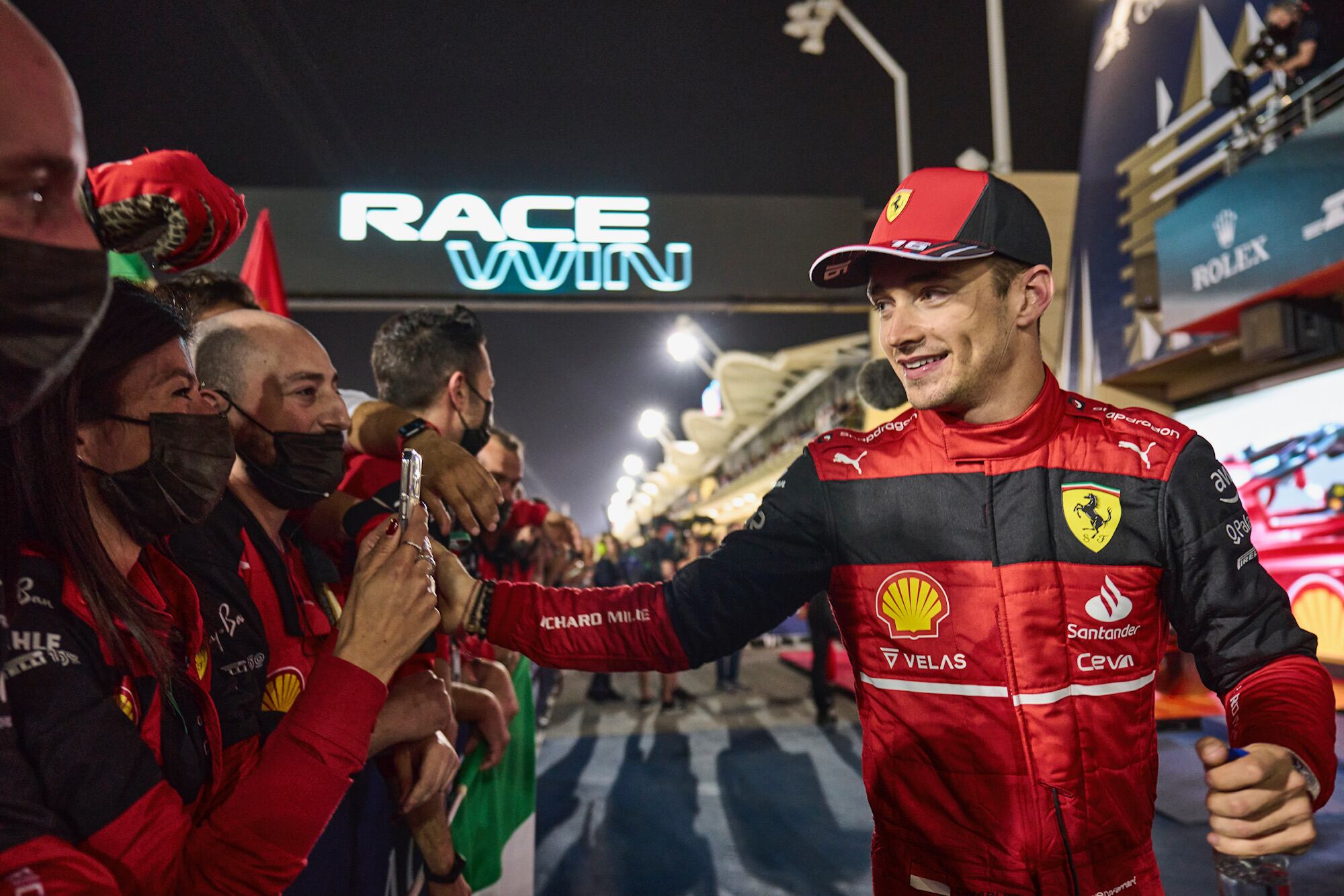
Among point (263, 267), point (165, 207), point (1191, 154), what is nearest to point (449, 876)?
point (165, 207)

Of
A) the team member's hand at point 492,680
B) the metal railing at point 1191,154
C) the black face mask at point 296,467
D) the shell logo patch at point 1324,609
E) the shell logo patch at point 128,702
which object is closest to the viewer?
the shell logo patch at point 128,702

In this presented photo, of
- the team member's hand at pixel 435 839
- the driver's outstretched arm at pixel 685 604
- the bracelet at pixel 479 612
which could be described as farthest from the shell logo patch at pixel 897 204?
the team member's hand at pixel 435 839

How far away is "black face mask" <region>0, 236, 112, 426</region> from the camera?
594mm

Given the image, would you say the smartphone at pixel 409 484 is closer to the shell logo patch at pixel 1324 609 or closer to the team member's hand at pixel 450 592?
the team member's hand at pixel 450 592

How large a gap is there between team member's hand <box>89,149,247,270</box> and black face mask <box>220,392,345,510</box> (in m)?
0.36

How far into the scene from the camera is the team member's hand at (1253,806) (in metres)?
1.15

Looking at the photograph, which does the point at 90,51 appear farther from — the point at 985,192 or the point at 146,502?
the point at 985,192

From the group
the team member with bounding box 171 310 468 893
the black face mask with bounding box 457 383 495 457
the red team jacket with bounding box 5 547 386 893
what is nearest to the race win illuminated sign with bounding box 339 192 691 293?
the black face mask with bounding box 457 383 495 457

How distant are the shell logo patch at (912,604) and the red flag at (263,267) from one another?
4263 mm

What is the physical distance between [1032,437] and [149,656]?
5.12 ft

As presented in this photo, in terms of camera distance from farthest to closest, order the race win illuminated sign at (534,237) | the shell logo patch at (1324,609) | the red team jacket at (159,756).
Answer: the shell logo patch at (1324,609), the race win illuminated sign at (534,237), the red team jacket at (159,756)

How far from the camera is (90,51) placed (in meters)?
1.78

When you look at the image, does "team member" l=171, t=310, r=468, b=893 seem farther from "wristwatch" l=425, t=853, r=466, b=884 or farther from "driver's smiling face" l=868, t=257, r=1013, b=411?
"driver's smiling face" l=868, t=257, r=1013, b=411

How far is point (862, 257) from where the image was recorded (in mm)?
1820
